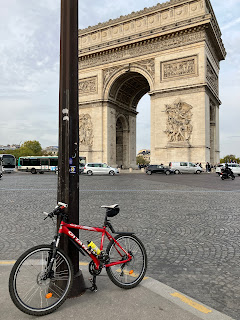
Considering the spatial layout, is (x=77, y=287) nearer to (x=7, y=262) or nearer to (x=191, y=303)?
(x=191, y=303)

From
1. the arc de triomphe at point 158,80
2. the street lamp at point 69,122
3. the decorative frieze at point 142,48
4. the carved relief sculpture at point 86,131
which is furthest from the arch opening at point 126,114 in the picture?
the street lamp at point 69,122

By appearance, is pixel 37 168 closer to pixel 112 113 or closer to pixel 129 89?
pixel 112 113

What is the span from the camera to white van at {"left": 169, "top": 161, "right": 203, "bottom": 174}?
26750mm

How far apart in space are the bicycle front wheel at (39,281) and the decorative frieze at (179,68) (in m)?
28.3


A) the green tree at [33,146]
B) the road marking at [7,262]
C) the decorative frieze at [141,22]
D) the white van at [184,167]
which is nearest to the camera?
the road marking at [7,262]

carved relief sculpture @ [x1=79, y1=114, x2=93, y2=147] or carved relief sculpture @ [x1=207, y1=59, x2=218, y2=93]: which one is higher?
carved relief sculpture @ [x1=207, y1=59, x2=218, y2=93]

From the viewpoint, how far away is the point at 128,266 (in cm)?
284

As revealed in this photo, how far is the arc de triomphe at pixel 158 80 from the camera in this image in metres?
27.8

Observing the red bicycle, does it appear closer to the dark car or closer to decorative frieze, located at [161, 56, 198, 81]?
the dark car

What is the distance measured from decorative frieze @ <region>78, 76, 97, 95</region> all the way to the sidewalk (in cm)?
3362

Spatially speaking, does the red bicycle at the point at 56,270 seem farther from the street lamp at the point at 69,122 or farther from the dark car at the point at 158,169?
the dark car at the point at 158,169

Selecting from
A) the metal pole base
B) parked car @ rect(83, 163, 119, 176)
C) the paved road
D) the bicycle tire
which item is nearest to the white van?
parked car @ rect(83, 163, 119, 176)

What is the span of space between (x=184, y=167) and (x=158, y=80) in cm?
1008

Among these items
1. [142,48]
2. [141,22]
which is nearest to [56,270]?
[142,48]
